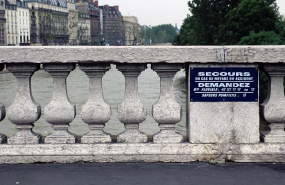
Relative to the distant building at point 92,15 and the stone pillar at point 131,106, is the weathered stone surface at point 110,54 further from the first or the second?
the distant building at point 92,15

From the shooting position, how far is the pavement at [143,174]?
13.2 ft

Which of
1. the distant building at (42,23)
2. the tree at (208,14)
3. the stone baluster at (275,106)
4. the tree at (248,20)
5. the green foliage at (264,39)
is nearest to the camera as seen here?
the stone baluster at (275,106)

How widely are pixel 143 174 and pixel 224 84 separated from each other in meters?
1.20

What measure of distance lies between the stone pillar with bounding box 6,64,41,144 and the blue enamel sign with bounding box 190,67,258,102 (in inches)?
62.9

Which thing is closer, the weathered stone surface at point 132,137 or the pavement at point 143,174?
the pavement at point 143,174

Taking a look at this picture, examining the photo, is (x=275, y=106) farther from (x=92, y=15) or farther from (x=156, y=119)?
(x=92, y=15)

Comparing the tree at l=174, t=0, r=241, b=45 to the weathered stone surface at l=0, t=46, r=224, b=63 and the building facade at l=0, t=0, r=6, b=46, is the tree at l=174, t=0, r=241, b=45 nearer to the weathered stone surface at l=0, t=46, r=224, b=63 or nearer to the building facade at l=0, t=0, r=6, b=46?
the weathered stone surface at l=0, t=46, r=224, b=63

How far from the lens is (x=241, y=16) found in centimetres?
2906

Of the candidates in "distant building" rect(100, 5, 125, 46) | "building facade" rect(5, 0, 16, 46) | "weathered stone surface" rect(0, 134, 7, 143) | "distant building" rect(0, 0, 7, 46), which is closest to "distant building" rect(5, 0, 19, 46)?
"building facade" rect(5, 0, 16, 46)

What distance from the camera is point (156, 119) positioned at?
4539 millimetres

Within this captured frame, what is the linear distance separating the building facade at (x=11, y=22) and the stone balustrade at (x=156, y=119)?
347ft

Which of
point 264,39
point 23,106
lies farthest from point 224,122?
point 264,39

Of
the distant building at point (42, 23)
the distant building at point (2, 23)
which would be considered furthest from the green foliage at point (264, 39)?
the distant building at point (42, 23)

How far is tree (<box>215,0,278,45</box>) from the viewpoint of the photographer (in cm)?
2805
